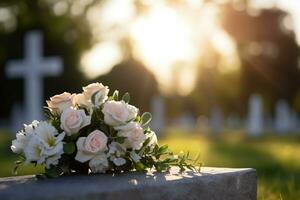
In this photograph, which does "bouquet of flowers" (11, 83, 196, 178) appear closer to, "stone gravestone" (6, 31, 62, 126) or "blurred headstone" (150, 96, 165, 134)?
"stone gravestone" (6, 31, 62, 126)

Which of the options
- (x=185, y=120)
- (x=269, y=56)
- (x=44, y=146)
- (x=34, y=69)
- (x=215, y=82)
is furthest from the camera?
(x=185, y=120)

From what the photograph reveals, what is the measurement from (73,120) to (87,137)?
12 centimetres

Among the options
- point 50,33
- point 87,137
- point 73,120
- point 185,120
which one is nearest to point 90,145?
point 87,137

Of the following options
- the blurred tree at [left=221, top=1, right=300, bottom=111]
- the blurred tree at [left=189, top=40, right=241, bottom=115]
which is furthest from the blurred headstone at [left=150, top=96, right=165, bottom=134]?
the blurred tree at [left=221, top=1, right=300, bottom=111]

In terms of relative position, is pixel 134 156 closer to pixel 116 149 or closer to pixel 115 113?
pixel 116 149

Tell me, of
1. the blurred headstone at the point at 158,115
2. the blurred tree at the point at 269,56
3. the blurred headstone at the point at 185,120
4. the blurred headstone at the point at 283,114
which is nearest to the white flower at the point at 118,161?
the blurred headstone at the point at 158,115

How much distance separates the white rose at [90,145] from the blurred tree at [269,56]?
70.9ft

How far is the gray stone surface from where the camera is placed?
2.83 meters

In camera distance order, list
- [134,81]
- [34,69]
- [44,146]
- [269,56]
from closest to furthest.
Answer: [44,146] < [34,69] < [134,81] < [269,56]

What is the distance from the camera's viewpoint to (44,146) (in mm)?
3285

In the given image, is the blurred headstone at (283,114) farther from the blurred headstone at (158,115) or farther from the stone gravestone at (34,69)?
the stone gravestone at (34,69)

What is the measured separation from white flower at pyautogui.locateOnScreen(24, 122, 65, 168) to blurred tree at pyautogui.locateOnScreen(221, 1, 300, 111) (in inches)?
853

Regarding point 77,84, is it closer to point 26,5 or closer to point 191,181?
point 26,5

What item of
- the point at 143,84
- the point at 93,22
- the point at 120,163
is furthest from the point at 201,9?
the point at 120,163
